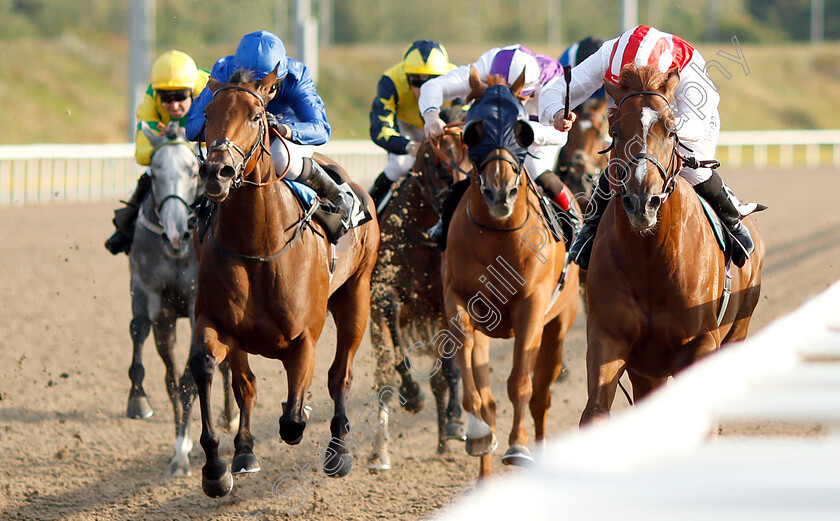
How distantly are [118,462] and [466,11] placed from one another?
141 feet

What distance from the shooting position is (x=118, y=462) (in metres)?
5.15

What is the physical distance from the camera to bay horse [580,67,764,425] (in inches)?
137

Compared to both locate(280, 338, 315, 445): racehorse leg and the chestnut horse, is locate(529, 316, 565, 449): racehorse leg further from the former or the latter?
the chestnut horse

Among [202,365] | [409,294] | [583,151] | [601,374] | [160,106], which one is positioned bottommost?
[409,294]

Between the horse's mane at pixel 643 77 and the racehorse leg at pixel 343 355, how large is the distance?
187 centimetres

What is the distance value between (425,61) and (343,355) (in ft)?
5.94

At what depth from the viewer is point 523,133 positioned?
429cm

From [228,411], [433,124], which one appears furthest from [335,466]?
[433,124]

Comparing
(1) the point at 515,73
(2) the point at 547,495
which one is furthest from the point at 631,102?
(2) the point at 547,495

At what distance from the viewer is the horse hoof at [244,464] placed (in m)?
4.15

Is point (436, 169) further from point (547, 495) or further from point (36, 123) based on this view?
point (36, 123)

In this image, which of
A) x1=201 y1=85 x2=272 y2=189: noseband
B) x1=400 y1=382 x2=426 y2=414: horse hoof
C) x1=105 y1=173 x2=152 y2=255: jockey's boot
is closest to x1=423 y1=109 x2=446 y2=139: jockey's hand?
x1=201 y1=85 x2=272 y2=189: noseband

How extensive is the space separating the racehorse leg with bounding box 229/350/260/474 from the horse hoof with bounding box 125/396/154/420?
5.11 feet

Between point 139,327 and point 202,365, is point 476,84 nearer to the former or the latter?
point 202,365
